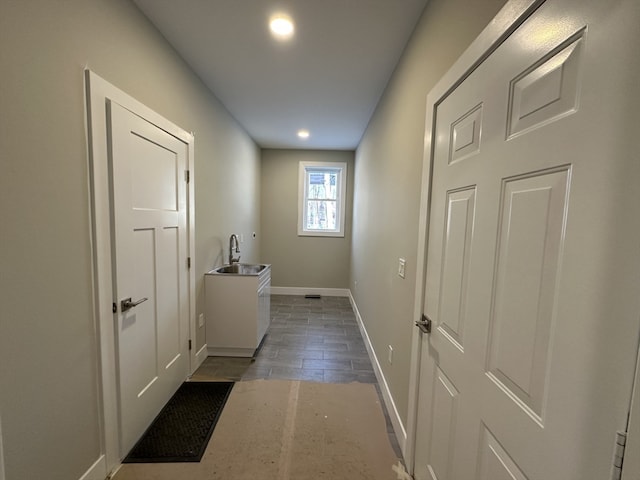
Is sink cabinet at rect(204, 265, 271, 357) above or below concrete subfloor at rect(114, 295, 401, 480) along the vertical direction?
above

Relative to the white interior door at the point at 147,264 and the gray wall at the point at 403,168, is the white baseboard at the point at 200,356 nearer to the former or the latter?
the white interior door at the point at 147,264

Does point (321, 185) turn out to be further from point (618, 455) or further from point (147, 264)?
point (618, 455)

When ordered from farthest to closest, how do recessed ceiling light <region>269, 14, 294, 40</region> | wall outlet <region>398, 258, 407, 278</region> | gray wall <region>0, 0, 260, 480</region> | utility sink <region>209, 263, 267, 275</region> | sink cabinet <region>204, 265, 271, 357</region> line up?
utility sink <region>209, 263, 267, 275</region>
sink cabinet <region>204, 265, 271, 357</region>
wall outlet <region>398, 258, 407, 278</region>
recessed ceiling light <region>269, 14, 294, 40</region>
gray wall <region>0, 0, 260, 480</region>

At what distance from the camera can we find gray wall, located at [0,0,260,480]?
1037mm

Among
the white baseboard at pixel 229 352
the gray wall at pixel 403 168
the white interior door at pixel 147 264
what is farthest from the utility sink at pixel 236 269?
the gray wall at pixel 403 168

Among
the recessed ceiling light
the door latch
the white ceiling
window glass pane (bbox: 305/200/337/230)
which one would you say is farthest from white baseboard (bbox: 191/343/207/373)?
window glass pane (bbox: 305/200/337/230)

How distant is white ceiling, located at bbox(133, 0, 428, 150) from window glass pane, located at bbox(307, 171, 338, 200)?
196 centimetres

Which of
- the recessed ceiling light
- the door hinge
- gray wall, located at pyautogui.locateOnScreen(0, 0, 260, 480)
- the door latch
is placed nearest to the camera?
the door hinge

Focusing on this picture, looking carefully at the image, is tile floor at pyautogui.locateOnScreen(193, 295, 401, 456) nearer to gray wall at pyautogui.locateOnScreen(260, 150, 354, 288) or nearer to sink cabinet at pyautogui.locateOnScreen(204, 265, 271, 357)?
sink cabinet at pyautogui.locateOnScreen(204, 265, 271, 357)

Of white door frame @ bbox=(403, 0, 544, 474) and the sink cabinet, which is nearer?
white door frame @ bbox=(403, 0, 544, 474)

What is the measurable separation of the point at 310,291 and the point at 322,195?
6.12ft

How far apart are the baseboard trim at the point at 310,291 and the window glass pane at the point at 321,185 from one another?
5.81ft

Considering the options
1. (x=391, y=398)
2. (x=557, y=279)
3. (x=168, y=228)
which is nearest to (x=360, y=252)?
(x=391, y=398)

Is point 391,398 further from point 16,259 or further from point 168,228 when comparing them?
point 16,259
